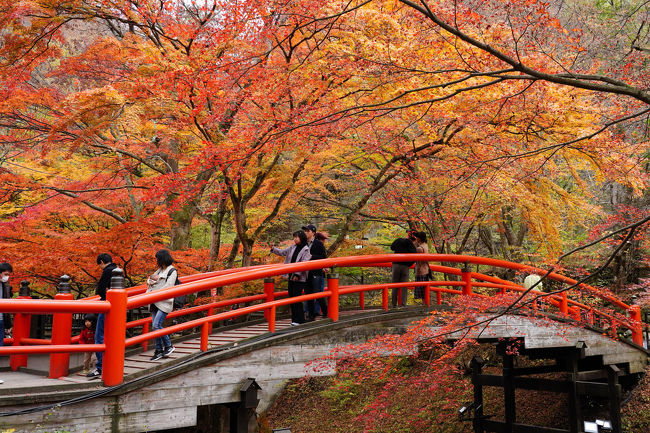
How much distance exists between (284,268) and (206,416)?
636cm

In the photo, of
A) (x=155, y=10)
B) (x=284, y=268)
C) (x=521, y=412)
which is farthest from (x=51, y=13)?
(x=521, y=412)

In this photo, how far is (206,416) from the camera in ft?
37.2

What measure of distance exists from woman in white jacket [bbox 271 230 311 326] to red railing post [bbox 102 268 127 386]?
9.43 feet

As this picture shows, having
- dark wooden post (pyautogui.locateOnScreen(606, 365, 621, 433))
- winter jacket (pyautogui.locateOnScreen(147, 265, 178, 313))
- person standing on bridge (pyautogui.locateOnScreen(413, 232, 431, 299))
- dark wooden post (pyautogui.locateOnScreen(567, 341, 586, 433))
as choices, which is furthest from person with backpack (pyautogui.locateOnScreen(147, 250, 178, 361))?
dark wooden post (pyautogui.locateOnScreen(606, 365, 621, 433))

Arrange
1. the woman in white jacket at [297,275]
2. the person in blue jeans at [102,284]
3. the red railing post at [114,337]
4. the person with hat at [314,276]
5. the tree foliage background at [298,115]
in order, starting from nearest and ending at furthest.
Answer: the red railing post at [114,337] < the person in blue jeans at [102,284] < the woman in white jacket at [297,275] < the person with hat at [314,276] < the tree foliage background at [298,115]

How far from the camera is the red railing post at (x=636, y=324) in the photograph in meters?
11.1

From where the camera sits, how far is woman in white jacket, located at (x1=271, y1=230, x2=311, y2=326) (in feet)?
24.8

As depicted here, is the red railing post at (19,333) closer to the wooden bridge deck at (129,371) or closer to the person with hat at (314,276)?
the wooden bridge deck at (129,371)

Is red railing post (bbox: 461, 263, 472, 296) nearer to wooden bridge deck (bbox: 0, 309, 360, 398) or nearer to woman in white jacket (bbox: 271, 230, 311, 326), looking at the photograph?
woman in white jacket (bbox: 271, 230, 311, 326)

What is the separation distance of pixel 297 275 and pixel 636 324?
8.19 metres

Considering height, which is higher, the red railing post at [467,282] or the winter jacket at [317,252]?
the winter jacket at [317,252]

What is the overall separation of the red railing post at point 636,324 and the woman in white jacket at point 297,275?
784cm

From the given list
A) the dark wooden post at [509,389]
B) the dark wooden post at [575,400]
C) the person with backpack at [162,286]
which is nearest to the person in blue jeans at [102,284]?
the person with backpack at [162,286]

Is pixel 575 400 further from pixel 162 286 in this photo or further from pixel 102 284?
pixel 102 284
